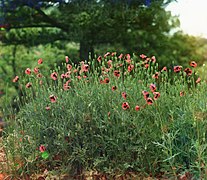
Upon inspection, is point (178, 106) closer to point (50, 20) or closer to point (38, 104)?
point (38, 104)

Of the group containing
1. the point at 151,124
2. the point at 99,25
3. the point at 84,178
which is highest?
the point at 99,25

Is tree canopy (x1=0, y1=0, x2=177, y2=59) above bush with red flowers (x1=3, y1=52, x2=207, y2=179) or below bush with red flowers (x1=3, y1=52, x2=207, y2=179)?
above

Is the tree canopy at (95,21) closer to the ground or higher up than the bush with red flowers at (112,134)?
higher up

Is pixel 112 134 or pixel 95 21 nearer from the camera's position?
pixel 112 134

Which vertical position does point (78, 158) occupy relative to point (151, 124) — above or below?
below

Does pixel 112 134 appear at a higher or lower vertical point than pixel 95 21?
lower

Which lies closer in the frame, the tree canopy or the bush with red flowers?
the bush with red flowers

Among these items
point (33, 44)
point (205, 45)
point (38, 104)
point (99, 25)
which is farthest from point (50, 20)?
point (38, 104)

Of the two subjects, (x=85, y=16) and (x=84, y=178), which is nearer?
(x=84, y=178)

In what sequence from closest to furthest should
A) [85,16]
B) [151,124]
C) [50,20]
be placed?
[151,124], [85,16], [50,20]

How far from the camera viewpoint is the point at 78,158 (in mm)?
3475

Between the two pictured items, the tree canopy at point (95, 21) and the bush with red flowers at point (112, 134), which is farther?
the tree canopy at point (95, 21)

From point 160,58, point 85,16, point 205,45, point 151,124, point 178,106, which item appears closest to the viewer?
point 151,124

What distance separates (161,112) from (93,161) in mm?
675
